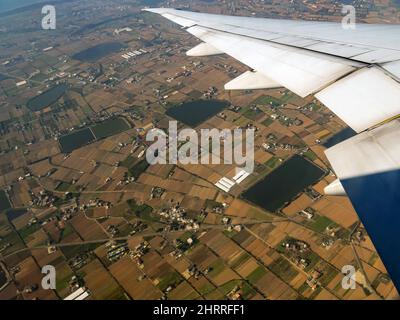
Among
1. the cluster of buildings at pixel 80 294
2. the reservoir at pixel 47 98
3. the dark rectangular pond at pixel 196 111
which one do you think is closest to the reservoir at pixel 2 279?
the cluster of buildings at pixel 80 294

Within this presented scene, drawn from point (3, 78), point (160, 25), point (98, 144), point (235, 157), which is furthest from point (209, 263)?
point (160, 25)

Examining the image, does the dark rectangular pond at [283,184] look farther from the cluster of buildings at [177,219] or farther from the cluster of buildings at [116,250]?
the cluster of buildings at [116,250]

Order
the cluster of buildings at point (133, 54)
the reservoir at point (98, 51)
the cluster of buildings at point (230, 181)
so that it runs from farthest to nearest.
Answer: the reservoir at point (98, 51) → the cluster of buildings at point (133, 54) → the cluster of buildings at point (230, 181)

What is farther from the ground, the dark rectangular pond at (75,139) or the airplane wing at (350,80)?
the airplane wing at (350,80)

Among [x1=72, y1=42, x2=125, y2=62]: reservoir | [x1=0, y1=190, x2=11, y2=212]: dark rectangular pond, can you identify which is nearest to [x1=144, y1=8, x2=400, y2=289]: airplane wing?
[x1=0, y1=190, x2=11, y2=212]: dark rectangular pond

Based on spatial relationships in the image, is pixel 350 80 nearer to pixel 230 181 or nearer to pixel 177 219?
pixel 177 219

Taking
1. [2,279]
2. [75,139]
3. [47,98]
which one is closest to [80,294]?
[2,279]
